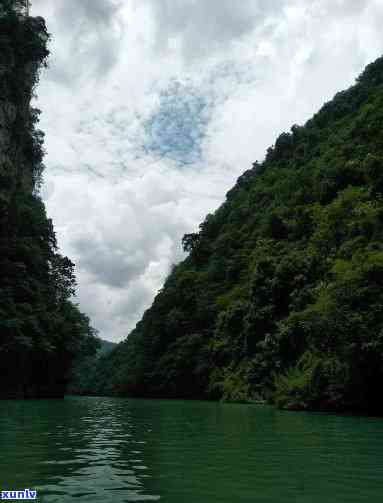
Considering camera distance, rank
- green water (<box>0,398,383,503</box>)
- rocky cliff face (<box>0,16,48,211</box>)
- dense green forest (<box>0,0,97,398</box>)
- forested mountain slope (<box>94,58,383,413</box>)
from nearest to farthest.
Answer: green water (<box>0,398,383,503</box>)
forested mountain slope (<box>94,58,383,413</box>)
dense green forest (<box>0,0,97,398</box>)
rocky cliff face (<box>0,16,48,211</box>)

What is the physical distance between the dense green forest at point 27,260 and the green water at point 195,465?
98.2ft

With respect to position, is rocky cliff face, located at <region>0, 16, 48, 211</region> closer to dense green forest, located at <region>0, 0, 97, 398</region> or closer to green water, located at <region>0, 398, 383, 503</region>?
dense green forest, located at <region>0, 0, 97, 398</region>

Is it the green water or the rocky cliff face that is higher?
the rocky cliff face

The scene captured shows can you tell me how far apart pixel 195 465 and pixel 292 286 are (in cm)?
3572

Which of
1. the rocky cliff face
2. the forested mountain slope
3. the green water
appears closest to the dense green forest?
the rocky cliff face

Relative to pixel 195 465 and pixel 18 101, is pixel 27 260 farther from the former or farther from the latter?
pixel 195 465

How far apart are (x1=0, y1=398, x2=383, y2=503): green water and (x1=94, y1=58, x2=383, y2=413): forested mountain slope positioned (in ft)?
34.8

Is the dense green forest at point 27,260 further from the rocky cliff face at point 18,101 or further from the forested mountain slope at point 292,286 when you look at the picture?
the forested mountain slope at point 292,286

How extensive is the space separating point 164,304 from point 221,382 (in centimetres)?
2589

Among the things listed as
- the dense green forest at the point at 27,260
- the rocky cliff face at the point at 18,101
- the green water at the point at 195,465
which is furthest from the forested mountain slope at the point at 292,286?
the rocky cliff face at the point at 18,101

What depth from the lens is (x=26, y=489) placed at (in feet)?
23.1

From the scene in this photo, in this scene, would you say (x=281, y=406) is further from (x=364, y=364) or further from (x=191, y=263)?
(x=191, y=263)

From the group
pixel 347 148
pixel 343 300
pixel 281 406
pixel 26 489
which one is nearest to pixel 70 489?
pixel 26 489

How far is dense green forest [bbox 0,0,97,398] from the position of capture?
44000mm
